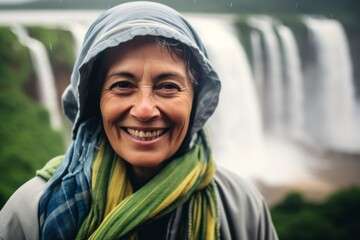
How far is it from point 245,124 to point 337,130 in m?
4.25

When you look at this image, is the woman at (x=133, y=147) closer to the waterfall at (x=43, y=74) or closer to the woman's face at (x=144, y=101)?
the woman's face at (x=144, y=101)

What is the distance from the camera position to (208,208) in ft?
4.24

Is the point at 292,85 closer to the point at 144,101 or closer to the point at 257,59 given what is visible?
the point at 257,59

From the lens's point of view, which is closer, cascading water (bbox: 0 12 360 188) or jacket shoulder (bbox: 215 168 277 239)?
jacket shoulder (bbox: 215 168 277 239)

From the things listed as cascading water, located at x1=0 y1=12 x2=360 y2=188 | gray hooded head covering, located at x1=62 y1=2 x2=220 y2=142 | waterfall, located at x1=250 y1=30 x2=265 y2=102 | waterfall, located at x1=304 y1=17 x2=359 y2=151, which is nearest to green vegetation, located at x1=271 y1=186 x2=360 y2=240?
cascading water, located at x1=0 y1=12 x2=360 y2=188

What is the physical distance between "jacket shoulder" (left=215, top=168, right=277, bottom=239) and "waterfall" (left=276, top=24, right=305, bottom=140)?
1274cm

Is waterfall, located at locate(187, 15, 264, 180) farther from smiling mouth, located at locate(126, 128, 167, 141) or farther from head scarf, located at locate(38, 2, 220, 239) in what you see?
smiling mouth, located at locate(126, 128, 167, 141)

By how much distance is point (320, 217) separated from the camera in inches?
333

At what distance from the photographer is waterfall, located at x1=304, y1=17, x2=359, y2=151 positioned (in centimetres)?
1421

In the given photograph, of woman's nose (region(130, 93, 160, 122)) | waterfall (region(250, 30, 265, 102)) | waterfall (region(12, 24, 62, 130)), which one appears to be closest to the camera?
woman's nose (region(130, 93, 160, 122))

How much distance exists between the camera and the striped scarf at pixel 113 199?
1.15 m

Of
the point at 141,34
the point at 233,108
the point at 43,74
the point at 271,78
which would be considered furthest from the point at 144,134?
the point at 271,78

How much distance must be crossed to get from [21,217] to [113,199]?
0.86 feet

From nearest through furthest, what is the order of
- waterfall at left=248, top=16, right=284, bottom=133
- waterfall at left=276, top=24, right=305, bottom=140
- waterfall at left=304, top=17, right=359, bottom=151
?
Result: waterfall at left=248, top=16, right=284, bottom=133 → waterfall at left=276, top=24, right=305, bottom=140 → waterfall at left=304, top=17, right=359, bottom=151
